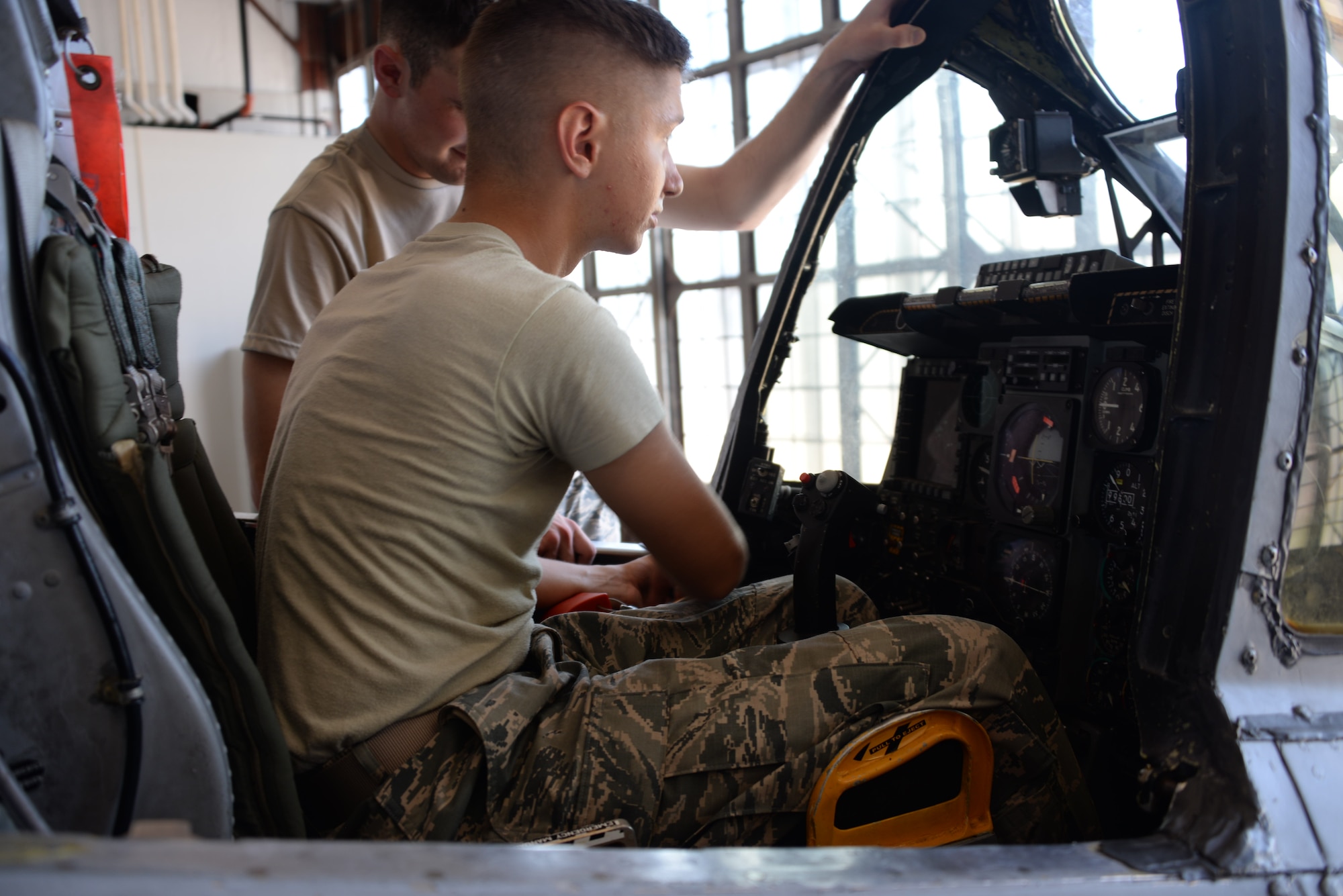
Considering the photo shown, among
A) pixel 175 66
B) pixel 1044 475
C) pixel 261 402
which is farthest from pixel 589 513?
pixel 175 66

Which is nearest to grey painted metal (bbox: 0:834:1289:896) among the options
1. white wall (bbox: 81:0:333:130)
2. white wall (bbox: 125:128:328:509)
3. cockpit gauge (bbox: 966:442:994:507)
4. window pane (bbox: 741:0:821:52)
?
cockpit gauge (bbox: 966:442:994:507)

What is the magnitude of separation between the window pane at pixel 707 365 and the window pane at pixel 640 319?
23cm

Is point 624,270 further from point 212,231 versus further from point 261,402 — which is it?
point 261,402

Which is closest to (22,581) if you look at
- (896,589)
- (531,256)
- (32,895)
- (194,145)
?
(32,895)

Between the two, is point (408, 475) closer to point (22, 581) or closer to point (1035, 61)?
point (22, 581)

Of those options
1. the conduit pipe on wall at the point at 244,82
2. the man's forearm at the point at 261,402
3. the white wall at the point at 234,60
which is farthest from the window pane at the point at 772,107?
the conduit pipe on wall at the point at 244,82

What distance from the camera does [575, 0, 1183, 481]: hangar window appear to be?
4.39 m

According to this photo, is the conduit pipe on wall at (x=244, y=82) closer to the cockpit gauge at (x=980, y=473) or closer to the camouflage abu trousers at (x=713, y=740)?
the cockpit gauge at (x=980, y=473)

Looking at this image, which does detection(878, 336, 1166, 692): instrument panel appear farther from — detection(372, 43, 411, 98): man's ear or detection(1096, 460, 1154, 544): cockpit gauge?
detection(372, 43, 411, 98): man's ear

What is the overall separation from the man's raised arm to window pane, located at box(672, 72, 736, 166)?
3.27m

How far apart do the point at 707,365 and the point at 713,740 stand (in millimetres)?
5008

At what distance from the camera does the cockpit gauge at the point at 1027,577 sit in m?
1.54

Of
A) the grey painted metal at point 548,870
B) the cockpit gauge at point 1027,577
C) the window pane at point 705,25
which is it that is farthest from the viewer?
the window pane at point 705,25

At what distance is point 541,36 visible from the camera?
1.25 meters
